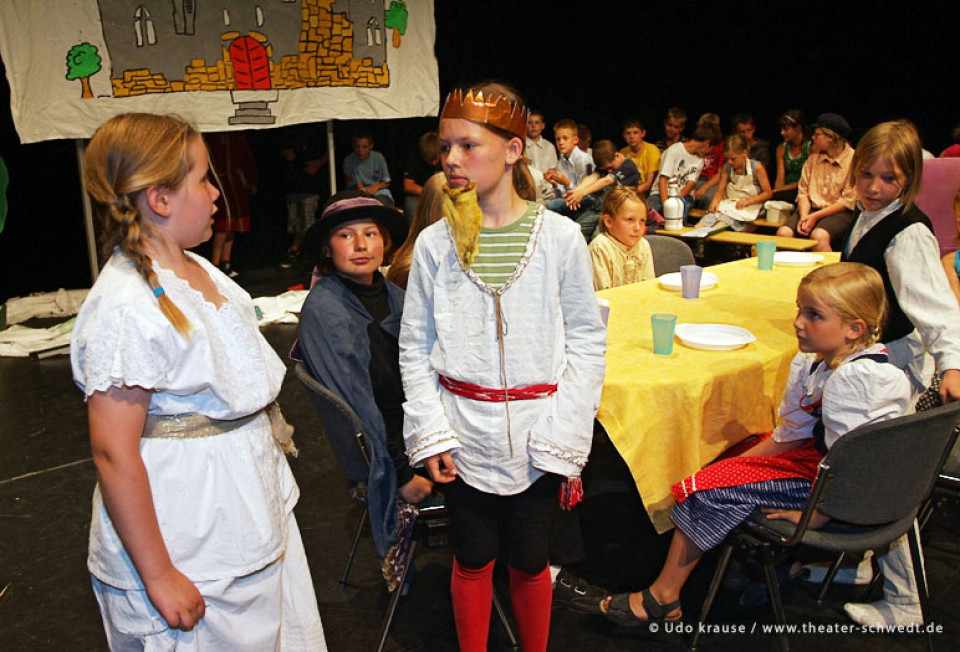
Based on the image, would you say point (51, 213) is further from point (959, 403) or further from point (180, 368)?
point (959, 403)

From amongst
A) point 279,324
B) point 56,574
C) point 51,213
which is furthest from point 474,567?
point 51,213

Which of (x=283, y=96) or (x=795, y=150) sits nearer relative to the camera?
(x=283, y=96)

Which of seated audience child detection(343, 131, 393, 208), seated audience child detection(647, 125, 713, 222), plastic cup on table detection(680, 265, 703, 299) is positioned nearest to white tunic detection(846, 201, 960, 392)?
plastic cup on table detection(680, 265, 703, 299)

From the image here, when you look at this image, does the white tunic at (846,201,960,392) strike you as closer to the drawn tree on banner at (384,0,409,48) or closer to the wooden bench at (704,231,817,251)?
the wooden bench at (704,231,817,251)

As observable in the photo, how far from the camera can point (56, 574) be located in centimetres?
274

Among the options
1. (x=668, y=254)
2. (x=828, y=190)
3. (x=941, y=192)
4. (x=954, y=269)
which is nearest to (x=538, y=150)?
(x=828, y=190)

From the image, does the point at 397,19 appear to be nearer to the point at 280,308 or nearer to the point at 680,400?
the point at 280,308

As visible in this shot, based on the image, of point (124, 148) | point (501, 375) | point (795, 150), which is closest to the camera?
point (124, 148)

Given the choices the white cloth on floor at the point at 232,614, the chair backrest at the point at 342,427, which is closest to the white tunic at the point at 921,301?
the chair backrest at the point at 342,427

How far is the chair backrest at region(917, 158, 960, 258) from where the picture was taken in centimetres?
473

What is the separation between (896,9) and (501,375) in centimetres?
821

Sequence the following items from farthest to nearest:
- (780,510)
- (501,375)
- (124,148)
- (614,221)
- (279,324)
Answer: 1. (279,324)
2. (614,221)
3. (780,510)
4. (501,375)
5. (124,148)

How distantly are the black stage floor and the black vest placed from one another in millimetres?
877

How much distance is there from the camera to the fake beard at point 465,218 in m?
1.67
